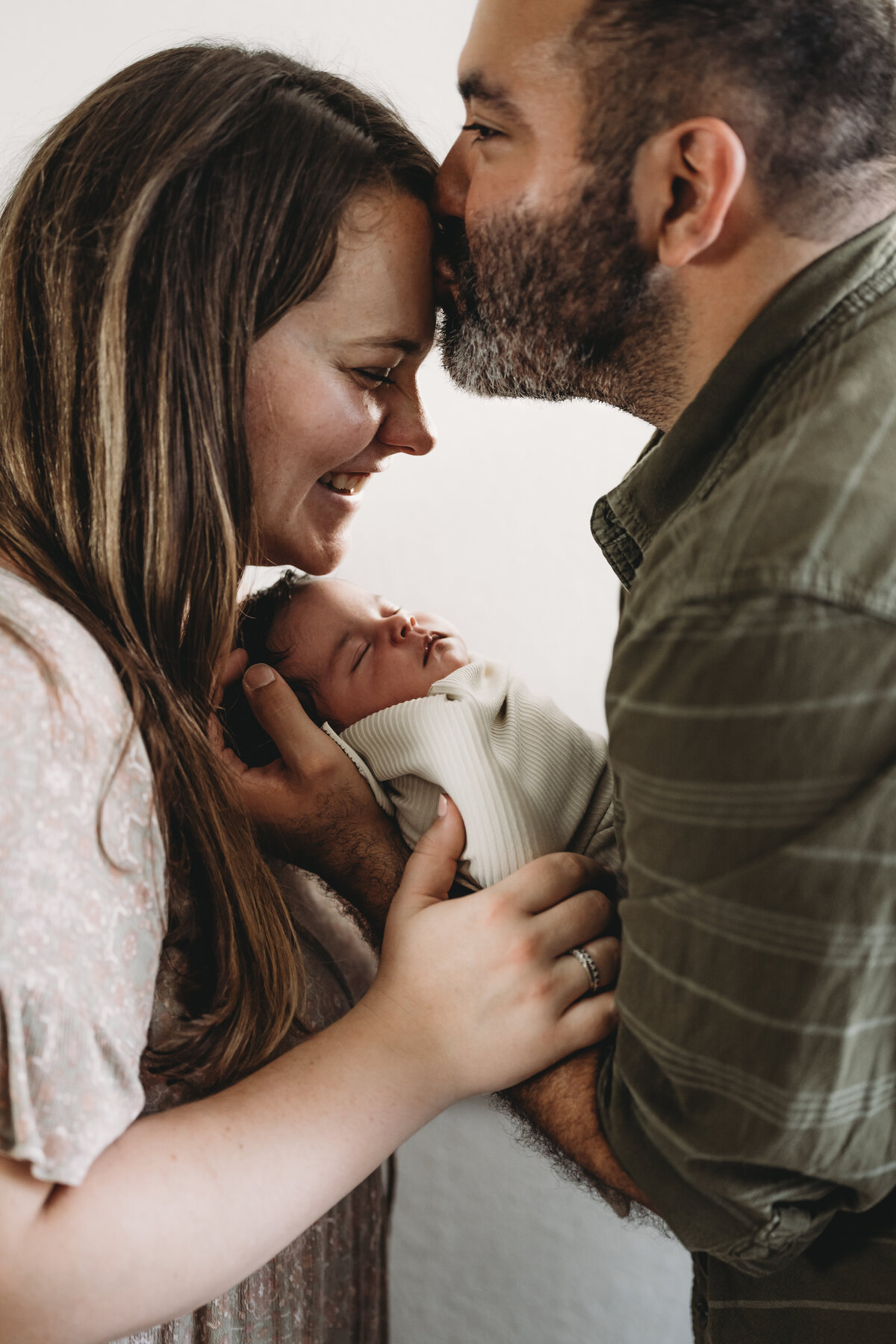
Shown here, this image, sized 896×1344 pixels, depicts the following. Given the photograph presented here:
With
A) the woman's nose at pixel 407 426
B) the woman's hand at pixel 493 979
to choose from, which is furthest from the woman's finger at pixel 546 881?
the woman's nose at pixel 407 426

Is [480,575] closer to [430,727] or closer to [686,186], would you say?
[430,727]

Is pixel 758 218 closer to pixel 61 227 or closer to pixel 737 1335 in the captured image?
pixel 61 227

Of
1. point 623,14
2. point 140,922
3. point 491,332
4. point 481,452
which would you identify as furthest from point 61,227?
point 481,452

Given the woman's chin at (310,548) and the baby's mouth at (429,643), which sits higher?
the woman's chin at (310,548)

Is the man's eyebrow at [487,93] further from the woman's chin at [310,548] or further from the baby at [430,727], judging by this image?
the baby at [430,727]

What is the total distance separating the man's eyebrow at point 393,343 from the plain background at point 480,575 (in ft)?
1.96

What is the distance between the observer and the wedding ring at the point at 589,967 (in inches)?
41.5

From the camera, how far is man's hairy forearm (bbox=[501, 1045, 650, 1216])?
0.96m

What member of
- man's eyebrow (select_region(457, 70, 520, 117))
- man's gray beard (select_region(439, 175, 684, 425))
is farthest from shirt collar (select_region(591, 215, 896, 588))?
man's eyebrow (select_region(457, 70, 520, 117))

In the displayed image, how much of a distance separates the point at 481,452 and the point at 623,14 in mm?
900

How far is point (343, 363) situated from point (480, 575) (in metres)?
0.71

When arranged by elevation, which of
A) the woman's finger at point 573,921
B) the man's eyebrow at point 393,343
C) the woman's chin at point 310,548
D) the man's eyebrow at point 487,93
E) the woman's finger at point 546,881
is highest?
the man's eyebrow at point 487,93

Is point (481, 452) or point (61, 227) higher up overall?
point (61, 227)

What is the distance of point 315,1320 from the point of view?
1222 millimetres
